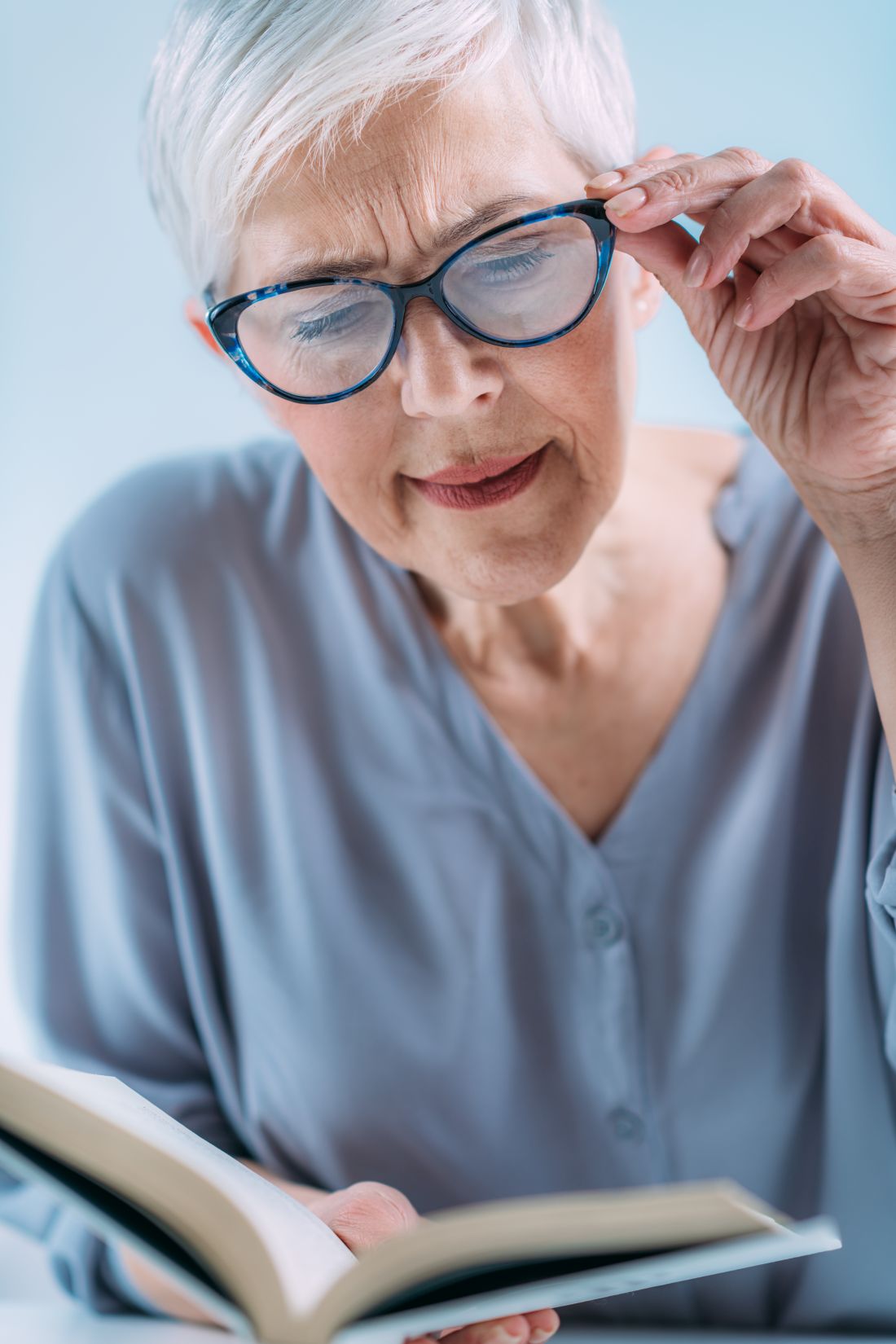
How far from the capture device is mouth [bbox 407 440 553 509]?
3.88ft

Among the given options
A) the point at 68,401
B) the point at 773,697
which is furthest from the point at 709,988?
the point at 68,401

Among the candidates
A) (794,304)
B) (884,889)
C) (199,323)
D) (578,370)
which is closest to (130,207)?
(199,323)

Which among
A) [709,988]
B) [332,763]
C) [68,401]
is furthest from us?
[68,401]

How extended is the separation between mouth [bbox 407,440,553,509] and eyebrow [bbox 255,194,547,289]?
0.22 m

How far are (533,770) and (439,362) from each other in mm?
574

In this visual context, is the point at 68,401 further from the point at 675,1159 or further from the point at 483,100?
the point at 675,1159

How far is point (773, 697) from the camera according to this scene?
1411mm

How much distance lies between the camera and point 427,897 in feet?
4.78

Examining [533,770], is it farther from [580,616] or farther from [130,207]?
[130,207]

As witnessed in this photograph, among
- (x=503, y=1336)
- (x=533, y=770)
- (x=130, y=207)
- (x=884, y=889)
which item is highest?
(x=130, y=207)

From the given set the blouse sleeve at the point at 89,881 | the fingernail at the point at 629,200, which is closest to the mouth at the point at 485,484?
the fingernail at the point at 629,200

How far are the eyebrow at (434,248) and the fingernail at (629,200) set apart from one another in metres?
0.08

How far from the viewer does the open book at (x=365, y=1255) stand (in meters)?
0.66

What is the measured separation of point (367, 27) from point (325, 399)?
0.33 meters
